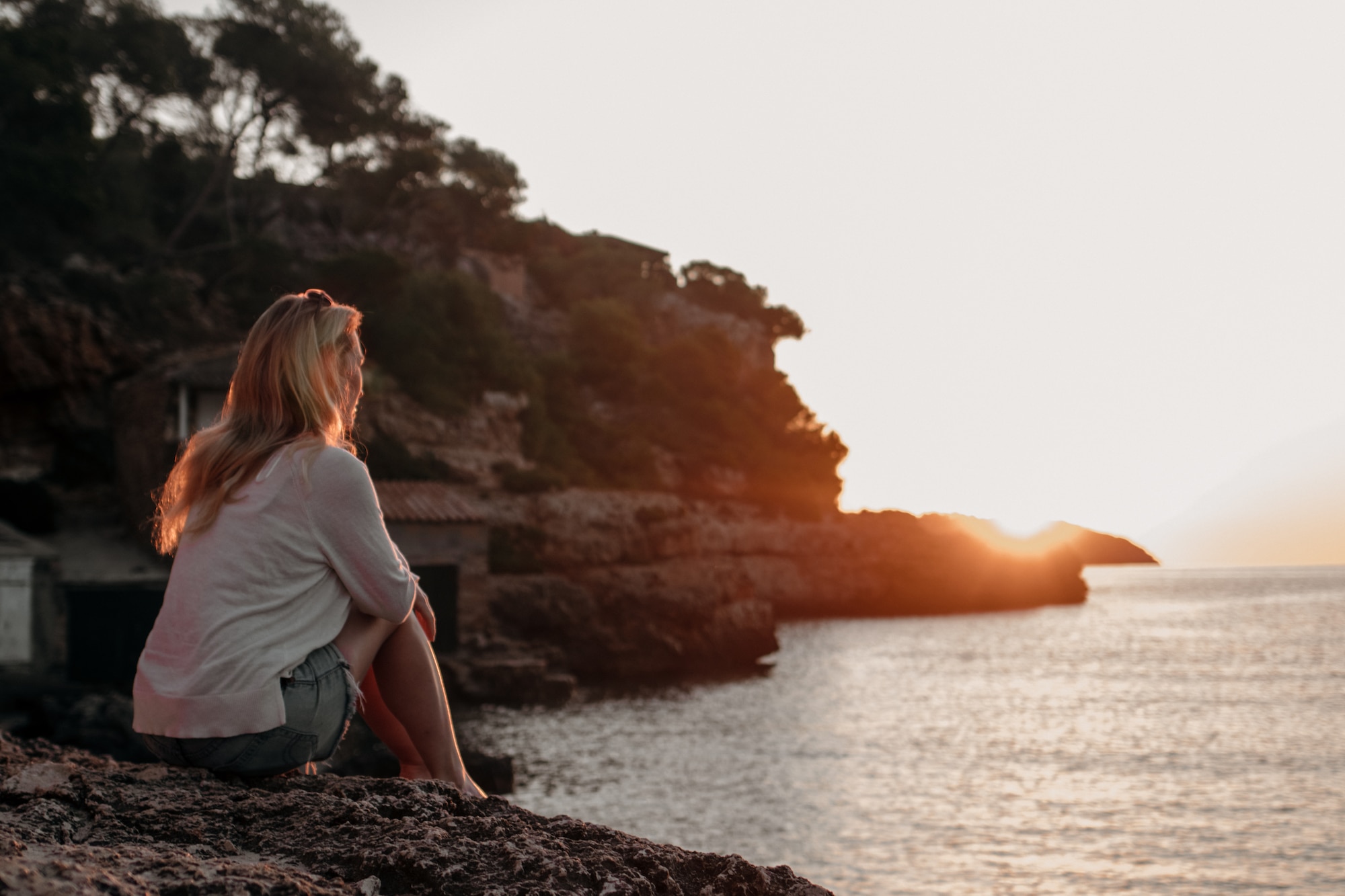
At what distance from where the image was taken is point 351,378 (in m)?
2.86

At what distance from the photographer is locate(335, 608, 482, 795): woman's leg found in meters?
2.59

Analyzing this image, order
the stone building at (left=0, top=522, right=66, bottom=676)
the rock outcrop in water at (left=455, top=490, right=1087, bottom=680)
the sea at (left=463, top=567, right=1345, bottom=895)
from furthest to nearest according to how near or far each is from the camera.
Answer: the rock outcrop in water at (left=455, top=490, right=1087, bottom=680)
the stone building at (left=0, top=522, right=66, bottom=676)
the sea at (left=463, top=567, right=1345, bottom=895)

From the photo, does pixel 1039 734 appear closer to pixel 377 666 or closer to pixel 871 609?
pixel 377 666

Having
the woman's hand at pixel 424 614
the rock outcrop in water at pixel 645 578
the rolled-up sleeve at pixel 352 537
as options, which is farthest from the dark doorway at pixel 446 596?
the rolled-up sleeve at pixel 352 537

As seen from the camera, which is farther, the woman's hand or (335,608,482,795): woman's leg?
the woman's hand

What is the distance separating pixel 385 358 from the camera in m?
33.8

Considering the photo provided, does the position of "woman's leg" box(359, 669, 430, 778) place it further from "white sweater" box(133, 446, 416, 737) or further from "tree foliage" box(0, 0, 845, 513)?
"tree foliage" box(0, 0, 845, 513)

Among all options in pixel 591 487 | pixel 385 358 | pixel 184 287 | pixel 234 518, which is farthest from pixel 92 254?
pixel 234 518

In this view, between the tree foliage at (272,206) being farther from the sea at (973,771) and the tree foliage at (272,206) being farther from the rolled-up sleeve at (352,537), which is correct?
the rolled-up sleeve at (352,537)

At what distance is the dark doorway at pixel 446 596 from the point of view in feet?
76.5

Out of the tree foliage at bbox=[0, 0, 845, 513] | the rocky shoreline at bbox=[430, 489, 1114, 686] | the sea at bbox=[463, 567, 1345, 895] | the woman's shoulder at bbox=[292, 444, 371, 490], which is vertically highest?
the tree foliage at bbox=[0, 0, 845, 513]

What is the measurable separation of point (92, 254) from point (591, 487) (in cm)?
1892

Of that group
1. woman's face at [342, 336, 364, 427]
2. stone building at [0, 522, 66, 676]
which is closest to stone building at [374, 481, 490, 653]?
stone building at [0, 522, 66, 676]

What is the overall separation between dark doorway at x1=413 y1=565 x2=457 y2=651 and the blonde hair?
69.5ft
